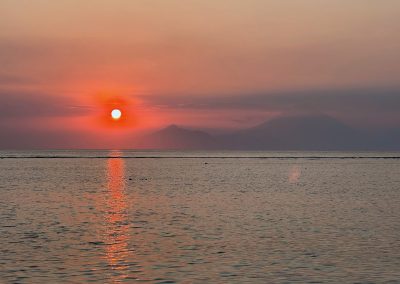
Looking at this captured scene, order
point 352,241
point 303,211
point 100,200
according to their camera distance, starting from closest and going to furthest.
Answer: point 352,241 → point 303,211 → point 100,200

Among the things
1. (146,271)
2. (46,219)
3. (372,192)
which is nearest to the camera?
(146,271)

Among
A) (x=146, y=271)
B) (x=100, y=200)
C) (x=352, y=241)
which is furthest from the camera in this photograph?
(x=100, y=200)

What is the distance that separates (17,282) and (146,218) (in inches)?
959

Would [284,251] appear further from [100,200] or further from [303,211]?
[100,200]

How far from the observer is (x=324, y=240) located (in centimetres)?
3688

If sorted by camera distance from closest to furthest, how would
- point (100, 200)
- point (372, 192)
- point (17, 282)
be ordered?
point (17, 282)
point (100, 200)
point (372, 192)

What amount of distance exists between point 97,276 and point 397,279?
1351 centimetres

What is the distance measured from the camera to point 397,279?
25.9 metres

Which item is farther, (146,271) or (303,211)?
(303,211)

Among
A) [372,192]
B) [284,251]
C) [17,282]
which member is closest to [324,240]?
[284,251]

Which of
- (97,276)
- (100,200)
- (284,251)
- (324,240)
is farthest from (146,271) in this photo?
(100,200)

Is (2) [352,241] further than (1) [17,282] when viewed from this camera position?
Yes

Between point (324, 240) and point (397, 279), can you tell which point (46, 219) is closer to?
point (324, 240)

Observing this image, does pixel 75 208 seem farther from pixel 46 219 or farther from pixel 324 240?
pixel 324 240
